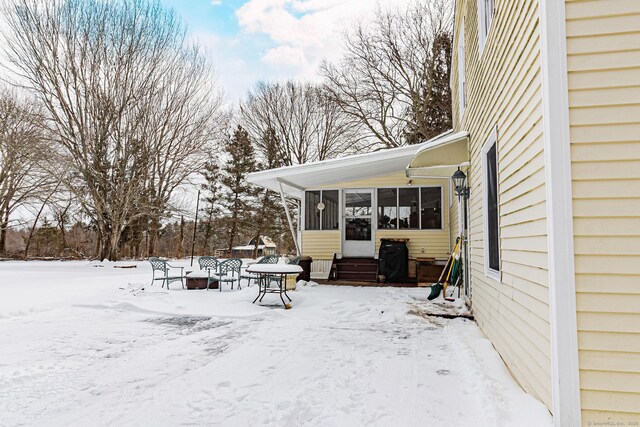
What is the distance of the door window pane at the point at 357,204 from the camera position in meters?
11.0

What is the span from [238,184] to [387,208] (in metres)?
14.7

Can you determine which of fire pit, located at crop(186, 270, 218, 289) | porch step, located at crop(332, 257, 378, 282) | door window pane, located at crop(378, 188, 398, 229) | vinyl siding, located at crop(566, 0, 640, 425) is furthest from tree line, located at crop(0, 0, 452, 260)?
vinyl siding, located at crop(566, 0, 640, 425)

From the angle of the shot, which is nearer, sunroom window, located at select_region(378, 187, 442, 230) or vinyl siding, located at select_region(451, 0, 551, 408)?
vinyl siding, located at select_region(451, 0, 551, 408)

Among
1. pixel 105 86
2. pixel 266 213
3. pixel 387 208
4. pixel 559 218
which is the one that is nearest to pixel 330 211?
pixel 387 208

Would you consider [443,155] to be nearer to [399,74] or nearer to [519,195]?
[519,195]

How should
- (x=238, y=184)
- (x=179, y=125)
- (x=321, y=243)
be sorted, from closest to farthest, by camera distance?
(x=321, y=243)
(x=179, y=125)
(x=238, y=184)

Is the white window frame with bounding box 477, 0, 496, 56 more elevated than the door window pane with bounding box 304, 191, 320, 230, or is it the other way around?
the white window frame with bounding box 477, 0, 496, 56

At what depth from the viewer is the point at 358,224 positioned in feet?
36.4

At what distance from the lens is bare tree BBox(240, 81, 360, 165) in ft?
67.4

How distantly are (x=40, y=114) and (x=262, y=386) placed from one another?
16543 mm

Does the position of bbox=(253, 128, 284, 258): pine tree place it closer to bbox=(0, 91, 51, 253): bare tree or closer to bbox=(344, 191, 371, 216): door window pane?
bbox=(0, 91, 51, 253): bare tree

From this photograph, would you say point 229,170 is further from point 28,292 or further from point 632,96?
point 632,96

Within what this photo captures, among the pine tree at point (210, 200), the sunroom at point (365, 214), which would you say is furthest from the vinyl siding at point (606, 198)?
the pine tree at point (210, 200)

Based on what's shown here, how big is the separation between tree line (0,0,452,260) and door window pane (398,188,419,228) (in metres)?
7.80
